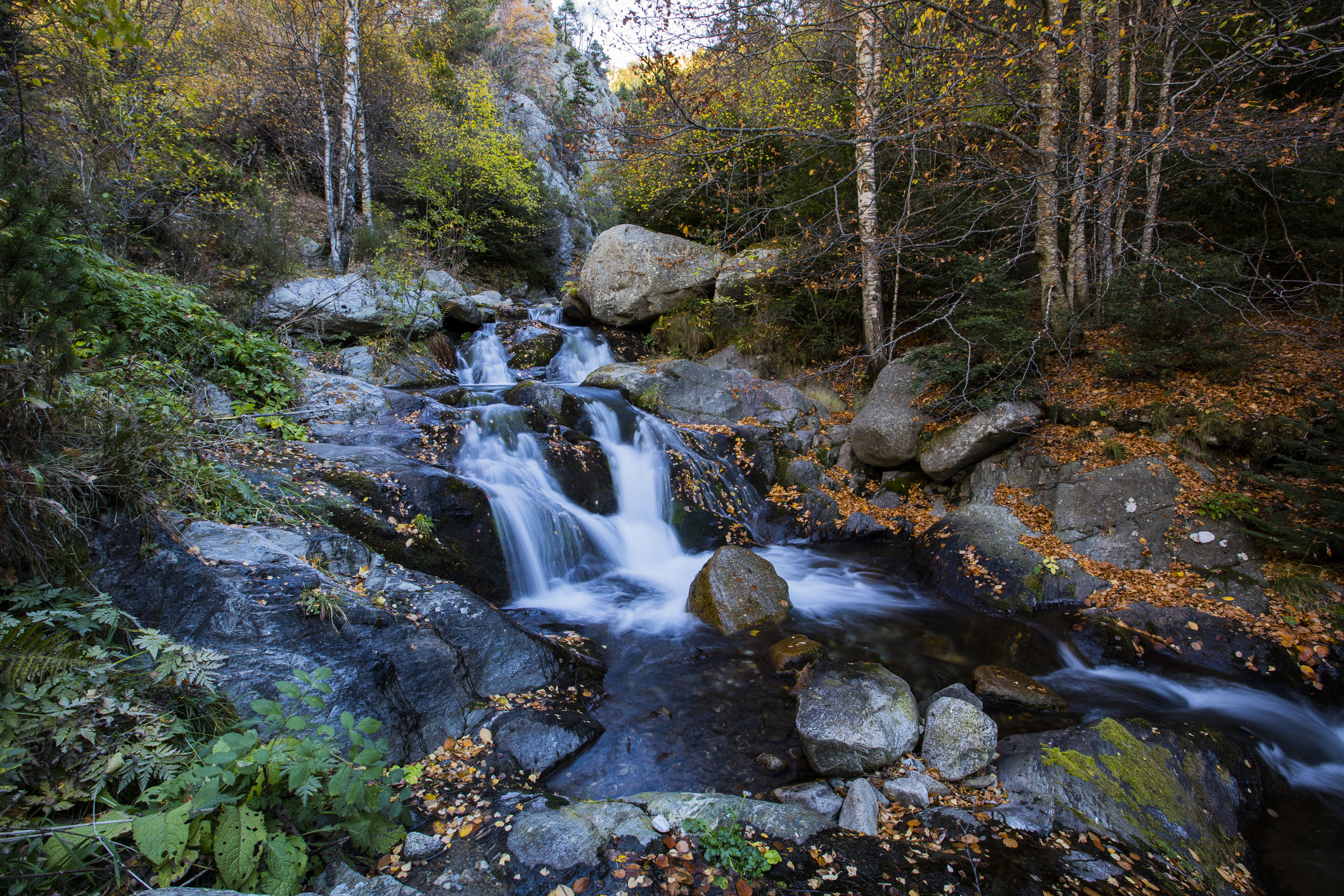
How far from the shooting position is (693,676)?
17.0ft

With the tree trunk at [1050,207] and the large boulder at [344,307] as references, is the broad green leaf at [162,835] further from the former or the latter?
the large boulder at [344,307]

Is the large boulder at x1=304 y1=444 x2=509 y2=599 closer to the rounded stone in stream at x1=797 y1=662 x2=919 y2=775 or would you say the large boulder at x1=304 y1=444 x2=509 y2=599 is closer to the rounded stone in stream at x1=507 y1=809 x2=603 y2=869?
the rounded stone in stream at x1=507 y1=809 x2=603 y2=869

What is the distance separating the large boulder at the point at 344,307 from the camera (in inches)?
383

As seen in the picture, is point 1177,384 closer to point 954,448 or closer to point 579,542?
point 954,448

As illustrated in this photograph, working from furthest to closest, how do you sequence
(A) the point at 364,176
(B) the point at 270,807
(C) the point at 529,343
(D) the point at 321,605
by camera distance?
(A) the point at 364,176, (C) the point at 529,343, (D) the point at 321,605, (B) the point at 270,807

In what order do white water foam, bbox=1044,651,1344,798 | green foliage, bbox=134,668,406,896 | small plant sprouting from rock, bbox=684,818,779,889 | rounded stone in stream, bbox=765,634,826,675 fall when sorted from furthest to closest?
rounded stone in stream, bbox=765,634,826,675
white water foam, bbox=1044,651,1344,798
small plant sprouting from rock, bbox=684,818,779,889
green foliage, bbox=134,668,406,896

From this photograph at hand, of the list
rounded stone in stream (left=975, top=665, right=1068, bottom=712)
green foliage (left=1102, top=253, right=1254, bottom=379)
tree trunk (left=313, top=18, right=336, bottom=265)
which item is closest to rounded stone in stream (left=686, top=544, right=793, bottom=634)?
rounded stone in stream (left=975, top=665, right=1068, bottom=712)

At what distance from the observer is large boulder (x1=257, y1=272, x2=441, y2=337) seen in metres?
9.73

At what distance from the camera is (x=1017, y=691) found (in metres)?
4.85

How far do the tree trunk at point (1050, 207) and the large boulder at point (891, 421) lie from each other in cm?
212

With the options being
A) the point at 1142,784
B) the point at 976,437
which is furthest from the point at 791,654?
the point at 976,437

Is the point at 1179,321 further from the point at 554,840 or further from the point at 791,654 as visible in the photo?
the point at 554,840

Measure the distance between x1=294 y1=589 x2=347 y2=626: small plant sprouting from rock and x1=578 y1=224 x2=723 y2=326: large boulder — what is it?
36.3 ft

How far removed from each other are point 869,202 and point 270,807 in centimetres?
1048
